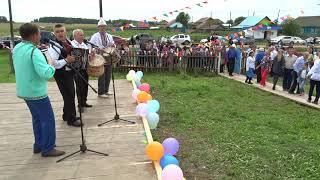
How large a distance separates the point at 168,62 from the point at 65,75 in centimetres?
1103

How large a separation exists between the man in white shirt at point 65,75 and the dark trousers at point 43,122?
86 centimetres

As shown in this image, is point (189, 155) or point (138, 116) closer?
point (189, 155)

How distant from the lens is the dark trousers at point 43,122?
15.8 ft

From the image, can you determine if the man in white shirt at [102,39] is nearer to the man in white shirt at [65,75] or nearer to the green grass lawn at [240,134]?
the green grass lawn at [240,134]

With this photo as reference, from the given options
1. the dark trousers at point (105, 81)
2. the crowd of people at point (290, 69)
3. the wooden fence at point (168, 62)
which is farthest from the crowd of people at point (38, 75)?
the wooden fence at point (168, 62)

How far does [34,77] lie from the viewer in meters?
4.68

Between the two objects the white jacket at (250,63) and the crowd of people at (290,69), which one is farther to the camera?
the white jacket at (250,63)

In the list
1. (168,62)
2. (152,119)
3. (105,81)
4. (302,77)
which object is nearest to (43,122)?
(152,119)

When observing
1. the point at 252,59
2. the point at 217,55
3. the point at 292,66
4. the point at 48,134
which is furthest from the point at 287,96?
the point at 48,134

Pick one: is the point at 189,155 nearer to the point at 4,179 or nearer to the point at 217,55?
the point at 4,179

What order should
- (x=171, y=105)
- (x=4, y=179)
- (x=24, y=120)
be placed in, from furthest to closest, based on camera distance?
(x=171, y=105) → (x=24, y=120) → (x=4, y=179)

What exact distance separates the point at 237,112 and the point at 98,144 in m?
4.28

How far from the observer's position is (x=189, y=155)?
18.9 ft

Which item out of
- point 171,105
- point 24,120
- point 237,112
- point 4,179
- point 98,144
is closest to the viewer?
point 4,179
